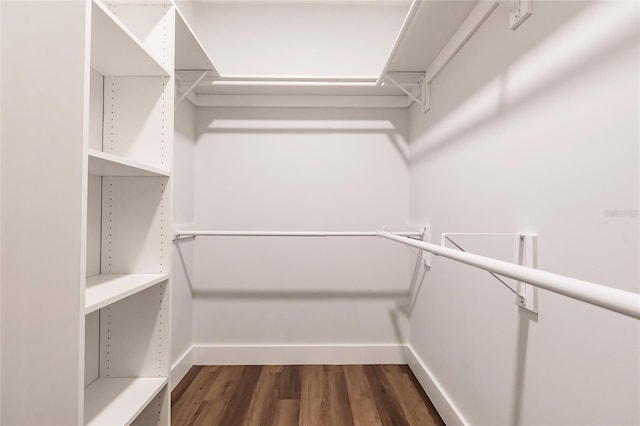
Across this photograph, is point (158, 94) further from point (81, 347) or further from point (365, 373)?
point (365, 373)

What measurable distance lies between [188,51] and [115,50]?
645mm

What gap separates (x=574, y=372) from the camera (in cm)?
84

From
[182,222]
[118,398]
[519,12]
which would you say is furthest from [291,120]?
[118,398]

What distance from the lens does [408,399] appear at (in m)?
1.83

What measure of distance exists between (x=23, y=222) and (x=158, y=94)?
0.71 metres

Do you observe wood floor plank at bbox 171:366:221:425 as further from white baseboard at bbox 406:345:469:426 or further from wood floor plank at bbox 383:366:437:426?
white baseboard at bbox 406:345:469:426

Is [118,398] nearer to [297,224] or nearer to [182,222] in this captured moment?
[182,222]

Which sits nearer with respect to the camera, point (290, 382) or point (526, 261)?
point (526, 261)

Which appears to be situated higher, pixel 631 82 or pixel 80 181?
pixel 631 82

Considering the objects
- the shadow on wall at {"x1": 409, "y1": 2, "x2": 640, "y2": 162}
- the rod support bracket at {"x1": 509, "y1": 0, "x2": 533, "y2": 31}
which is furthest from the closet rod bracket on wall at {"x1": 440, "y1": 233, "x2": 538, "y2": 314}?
the rod support bracket at {"x1": 509, "y1": 0, "x2": 533, "y2": 31}

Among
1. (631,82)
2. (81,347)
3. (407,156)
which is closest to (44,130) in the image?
(81,347)

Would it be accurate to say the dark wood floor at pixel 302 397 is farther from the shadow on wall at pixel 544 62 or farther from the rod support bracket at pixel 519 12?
the rod support bracket at pixel 519 12

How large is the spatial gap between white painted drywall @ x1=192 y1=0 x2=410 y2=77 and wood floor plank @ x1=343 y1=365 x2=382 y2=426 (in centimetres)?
207

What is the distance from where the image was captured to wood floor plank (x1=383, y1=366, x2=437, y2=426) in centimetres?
165
